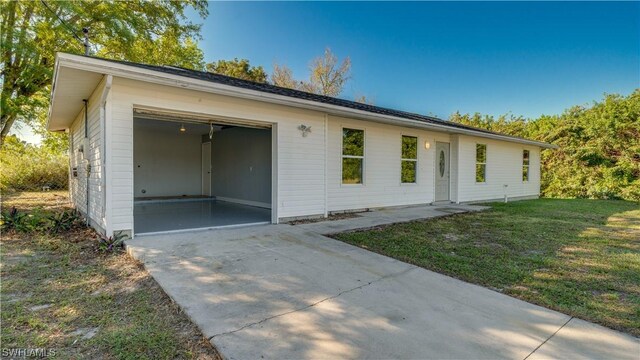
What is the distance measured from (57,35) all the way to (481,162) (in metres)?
15.7

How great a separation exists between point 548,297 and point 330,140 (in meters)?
5.48

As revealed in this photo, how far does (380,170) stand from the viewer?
28.7 feet

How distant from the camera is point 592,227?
6797mm

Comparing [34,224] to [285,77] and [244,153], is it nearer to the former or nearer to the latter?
[244,153]

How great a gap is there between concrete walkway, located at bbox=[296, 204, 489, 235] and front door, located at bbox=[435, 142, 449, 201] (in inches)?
22.1

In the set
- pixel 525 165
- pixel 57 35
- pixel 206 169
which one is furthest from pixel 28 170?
pixel 525 165

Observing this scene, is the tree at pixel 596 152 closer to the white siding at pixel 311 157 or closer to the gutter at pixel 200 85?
the white siding at pixel 311 157

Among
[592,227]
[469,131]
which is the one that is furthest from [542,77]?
[592,227]

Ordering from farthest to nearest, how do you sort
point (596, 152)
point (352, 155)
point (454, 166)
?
point (596, 152), point (454, 166), point (352, 155)

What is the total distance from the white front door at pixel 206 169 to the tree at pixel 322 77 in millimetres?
10271

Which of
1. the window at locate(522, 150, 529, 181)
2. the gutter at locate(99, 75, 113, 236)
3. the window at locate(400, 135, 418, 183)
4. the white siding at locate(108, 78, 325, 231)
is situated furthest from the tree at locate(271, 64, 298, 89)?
the gutter at locate(99, 75, 113, 236)

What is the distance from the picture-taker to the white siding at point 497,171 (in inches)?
432

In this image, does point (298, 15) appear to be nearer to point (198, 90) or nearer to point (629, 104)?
point (198, 90)

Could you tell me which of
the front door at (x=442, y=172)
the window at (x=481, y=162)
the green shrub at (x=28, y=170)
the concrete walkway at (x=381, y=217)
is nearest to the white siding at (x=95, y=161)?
the concrete walkway at (x=381, y=217)
